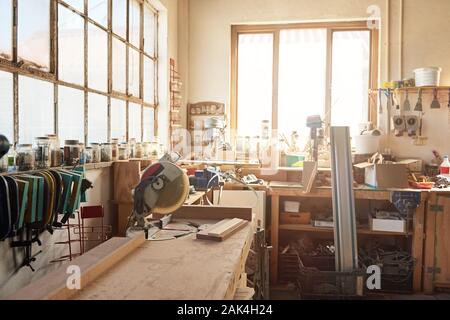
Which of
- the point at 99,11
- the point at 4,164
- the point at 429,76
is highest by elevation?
the point at 99,11

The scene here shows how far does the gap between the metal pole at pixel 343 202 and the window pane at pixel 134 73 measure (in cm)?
166

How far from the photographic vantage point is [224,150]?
4.16 meters

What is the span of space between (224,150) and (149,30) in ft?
4.53

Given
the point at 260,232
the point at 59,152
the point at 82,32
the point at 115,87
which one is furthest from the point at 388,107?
the point at 59,152

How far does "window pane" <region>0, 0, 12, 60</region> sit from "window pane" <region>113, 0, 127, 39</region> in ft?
3.78

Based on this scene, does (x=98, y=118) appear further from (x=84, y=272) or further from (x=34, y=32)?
(x=84, y=272)

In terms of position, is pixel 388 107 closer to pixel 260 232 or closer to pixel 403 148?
pixel 403 148

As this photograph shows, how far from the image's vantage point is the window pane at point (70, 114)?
2.30 m

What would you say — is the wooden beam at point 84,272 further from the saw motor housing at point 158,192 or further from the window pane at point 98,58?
the window pane at point 98,58

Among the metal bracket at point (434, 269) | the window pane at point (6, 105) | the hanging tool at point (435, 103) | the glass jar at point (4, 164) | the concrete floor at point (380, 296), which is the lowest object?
the concrete floor at point (380, 296)

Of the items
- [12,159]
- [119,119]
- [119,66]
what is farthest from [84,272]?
[119,66]

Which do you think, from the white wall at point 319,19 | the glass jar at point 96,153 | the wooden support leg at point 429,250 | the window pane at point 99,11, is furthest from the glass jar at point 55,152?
the wooden support leg at point 429,250

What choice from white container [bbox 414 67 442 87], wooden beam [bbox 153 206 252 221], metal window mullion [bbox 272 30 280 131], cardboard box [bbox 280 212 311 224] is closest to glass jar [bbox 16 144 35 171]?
wooden beam [bbox 153 206 252 221]

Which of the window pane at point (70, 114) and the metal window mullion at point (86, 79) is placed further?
the metal window mullion at point (86, 79)
